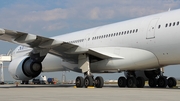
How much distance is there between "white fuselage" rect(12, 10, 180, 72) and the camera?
699 inches

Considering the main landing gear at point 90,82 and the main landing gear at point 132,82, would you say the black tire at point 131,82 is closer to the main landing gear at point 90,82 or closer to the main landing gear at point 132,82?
the main landing gear at point 132,82

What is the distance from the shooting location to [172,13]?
1819cm

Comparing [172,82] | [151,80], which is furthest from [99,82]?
[172,82]

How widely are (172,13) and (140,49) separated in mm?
2779

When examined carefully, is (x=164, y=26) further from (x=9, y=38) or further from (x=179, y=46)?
(x=9, y=38)

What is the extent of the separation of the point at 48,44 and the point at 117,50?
4.36m

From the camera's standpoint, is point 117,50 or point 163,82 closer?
point 117,50

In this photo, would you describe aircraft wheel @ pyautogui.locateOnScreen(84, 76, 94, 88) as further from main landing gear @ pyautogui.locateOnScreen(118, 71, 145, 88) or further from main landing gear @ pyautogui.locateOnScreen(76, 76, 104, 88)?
main landing gear @ pyautogui.locateOnScreen(118, 71, 145, 88)

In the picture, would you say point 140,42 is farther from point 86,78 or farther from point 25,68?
point 25,68

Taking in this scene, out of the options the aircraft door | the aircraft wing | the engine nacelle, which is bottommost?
the engine nacelle

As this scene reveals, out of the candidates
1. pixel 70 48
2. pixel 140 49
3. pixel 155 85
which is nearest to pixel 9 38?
pixel 70 48

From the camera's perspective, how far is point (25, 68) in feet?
75.4

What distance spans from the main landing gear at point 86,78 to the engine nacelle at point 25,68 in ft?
10.1

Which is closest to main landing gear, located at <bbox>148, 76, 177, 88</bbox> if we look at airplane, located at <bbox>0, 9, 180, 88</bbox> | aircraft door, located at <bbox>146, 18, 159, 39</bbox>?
airplane, located at <bbox>0, 9, 180, 88</bbox>
